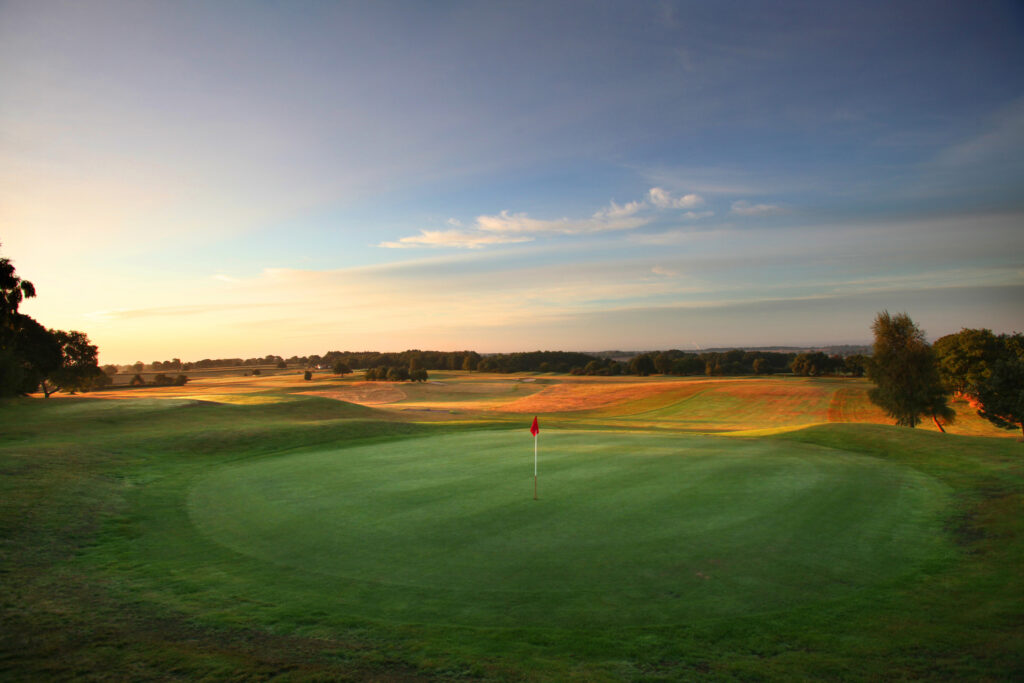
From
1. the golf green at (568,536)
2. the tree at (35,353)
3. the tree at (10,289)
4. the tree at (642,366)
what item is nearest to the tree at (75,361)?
the tree at (35,353)

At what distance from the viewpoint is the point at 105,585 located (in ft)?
21.4

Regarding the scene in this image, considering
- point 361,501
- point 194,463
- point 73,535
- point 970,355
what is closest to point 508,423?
point 194,463

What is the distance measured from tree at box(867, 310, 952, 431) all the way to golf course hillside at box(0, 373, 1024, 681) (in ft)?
73.8

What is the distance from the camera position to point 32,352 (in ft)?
148

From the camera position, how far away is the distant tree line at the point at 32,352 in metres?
19.9

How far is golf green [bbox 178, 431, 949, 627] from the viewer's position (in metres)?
6.00

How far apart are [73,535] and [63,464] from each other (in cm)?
609

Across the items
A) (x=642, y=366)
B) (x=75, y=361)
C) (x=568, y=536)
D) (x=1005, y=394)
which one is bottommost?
(x=568, y=536)

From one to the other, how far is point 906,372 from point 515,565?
128 feet

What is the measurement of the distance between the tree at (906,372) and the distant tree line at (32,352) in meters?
47.9

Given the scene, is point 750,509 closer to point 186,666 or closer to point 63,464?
point 186,666

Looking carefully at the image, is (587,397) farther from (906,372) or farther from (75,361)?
(75,361)

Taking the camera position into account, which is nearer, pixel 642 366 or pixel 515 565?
pixel 515 565

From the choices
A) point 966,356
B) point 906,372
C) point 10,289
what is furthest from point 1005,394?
point 10,289
